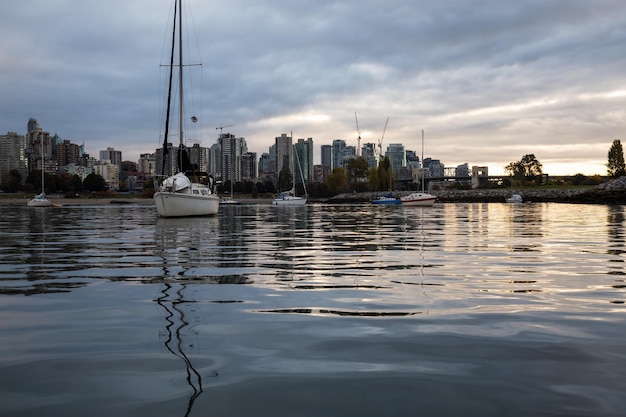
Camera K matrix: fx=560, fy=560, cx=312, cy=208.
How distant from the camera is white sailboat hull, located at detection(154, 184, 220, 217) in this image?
Answer: 42.1m

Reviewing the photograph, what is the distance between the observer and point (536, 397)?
466cm

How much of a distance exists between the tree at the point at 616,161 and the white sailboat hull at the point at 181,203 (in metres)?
136

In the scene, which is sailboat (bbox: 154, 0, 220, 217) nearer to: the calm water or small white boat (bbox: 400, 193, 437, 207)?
the calm water

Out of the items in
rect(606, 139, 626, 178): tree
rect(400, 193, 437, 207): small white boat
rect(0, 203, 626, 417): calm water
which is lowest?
rect(0, 203, 626, 417): calm water

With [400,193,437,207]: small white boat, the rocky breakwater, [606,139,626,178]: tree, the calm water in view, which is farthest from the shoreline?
the calm water

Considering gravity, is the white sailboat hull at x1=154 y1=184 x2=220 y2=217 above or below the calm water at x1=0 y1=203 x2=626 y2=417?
above

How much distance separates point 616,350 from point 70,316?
7.03 m

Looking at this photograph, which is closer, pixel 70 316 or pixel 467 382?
pixel 467 382

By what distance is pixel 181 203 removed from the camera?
42.8 meters

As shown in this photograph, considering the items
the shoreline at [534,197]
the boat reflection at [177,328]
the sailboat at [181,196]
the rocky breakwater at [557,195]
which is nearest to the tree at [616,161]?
the shoreline at [534,197]

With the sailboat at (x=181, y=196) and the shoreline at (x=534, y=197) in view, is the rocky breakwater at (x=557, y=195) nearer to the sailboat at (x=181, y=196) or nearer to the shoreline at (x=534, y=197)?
the shoreline at (x=534, y=197)

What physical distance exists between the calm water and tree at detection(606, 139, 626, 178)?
505 feet

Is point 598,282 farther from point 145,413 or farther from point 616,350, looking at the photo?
point 145,413

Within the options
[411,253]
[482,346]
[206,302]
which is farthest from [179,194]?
[482,346]
